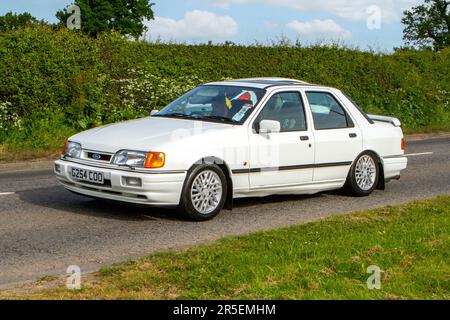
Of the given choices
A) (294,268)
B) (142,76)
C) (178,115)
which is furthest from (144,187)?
(142,76)

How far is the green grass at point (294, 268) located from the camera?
232 inches

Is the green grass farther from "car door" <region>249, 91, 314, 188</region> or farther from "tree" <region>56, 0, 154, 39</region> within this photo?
"tree" <region>56, 0, 154, 39</region>

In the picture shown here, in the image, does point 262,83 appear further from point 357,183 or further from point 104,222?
point 104,222

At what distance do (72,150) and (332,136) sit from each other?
3511mm

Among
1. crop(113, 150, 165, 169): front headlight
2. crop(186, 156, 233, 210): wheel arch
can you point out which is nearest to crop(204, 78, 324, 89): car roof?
crop(186, 156, 233, 210): wheel arch

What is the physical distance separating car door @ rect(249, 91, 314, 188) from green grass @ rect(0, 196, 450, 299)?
1414 mm

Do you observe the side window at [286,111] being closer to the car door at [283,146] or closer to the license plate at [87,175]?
the car door at [283,146]

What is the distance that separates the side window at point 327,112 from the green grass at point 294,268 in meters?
2.47

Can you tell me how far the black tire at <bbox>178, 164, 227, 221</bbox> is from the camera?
29.3ft

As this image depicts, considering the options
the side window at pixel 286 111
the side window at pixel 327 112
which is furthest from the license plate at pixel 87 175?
the side window at pixel 327 112

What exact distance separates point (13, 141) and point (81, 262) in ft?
33.0
